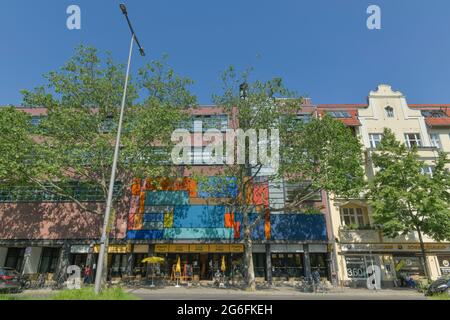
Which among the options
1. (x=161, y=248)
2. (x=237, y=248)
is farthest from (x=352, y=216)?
(x=161, y=248)

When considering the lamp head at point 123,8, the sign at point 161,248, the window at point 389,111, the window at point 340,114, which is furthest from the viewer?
the window at point 340,114

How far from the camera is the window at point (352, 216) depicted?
25484mm

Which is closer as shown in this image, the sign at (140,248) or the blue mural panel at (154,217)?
the sign at (140,248)

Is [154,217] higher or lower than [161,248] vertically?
higher

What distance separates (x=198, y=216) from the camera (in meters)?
24.6

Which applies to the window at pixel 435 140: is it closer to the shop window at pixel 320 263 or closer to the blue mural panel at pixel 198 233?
the shop window at pixel 320 263

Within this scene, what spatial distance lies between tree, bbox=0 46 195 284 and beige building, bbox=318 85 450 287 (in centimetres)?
1446

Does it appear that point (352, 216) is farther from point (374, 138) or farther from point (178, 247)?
point (178, 247)

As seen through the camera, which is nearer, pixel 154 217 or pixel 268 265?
pixel 268 265

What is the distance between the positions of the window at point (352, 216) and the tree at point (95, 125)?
1725 cm

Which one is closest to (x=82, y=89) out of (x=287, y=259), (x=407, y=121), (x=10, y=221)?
(x=10, y=221)

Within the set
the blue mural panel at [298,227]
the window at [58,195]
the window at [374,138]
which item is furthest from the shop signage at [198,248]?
the window at [374,138]

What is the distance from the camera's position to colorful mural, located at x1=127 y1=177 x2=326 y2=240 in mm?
24016

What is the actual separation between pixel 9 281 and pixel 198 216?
13918mm
